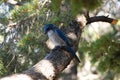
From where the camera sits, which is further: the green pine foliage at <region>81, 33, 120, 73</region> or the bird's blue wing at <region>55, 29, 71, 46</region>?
the bird's blue wing at <region>55, 29, 71, 46</region>

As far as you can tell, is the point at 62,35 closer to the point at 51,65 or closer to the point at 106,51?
the point at 51,65

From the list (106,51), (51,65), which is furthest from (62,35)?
(106,51)

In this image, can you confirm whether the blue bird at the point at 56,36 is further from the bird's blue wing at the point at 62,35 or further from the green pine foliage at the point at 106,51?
the green pine foliage at the point at 106,51

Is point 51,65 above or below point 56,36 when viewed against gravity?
below

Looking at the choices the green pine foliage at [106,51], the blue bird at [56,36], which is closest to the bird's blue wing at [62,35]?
the blue bird at [56,36]

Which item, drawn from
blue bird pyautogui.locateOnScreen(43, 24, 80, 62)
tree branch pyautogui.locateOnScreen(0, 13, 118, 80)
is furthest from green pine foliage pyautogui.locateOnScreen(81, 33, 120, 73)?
blue bird pyautogui.locateOnScreen(43, 24, 80, 62)

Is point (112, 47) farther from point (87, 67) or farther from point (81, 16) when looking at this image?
point (87, 67)

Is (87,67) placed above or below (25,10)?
above

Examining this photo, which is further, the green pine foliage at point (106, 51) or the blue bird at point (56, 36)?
the blue bird at point (56, 36)

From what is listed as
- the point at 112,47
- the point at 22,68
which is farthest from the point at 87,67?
the point at 112,47

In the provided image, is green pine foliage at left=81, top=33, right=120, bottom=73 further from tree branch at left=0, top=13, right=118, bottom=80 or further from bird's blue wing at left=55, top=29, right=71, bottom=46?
bird's blue wing at left=55, top=29, right=71, bottom=46

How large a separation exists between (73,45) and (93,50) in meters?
2.00

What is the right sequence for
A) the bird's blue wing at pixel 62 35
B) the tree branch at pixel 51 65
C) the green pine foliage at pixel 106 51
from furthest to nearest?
the bird's blue wing at pixel 62 35, the tree branch at pixel 51 65, the green pine foliage at pixel 106 51

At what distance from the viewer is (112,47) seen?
2303mm
